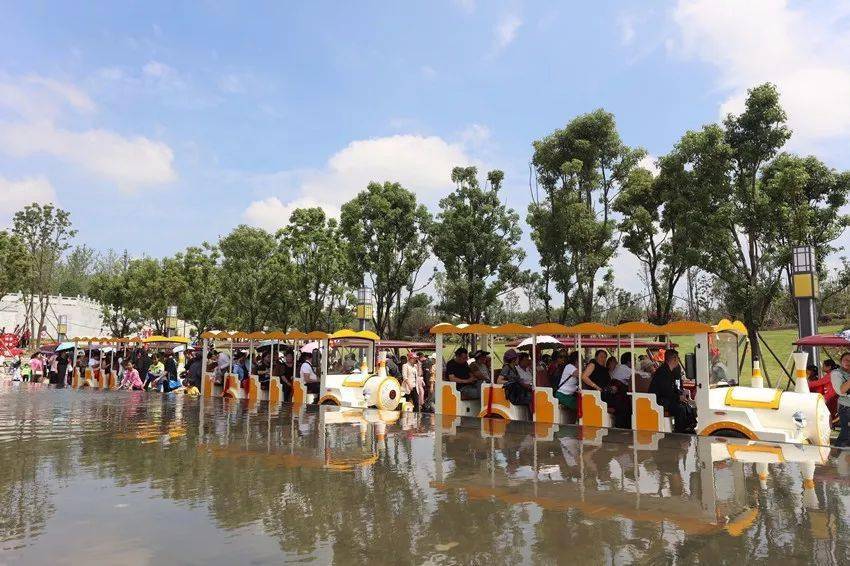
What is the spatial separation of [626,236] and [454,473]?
18347 mm

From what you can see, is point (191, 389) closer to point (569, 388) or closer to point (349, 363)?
point (349, 363)

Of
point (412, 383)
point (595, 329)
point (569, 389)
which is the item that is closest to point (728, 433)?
point (595, 329)

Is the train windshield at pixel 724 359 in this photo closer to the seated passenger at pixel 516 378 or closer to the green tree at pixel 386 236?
the seated passenger at pixel 516 378

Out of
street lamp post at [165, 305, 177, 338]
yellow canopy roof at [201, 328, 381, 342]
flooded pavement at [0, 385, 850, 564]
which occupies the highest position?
street lamp post at [165, 305, 177, 338]

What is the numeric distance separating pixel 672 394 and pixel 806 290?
313 inches

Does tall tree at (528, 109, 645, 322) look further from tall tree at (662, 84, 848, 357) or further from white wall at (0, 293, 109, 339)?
white wall at (0, 293, 109, 339)

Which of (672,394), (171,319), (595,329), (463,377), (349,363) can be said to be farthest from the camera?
(171,319)

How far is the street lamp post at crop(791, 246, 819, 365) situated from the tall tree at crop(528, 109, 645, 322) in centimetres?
749

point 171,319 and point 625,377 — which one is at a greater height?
point 171,319

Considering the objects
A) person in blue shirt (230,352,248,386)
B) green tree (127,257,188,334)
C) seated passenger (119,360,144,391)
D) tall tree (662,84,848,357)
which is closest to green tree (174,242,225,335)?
green tree (127,257,188,334)

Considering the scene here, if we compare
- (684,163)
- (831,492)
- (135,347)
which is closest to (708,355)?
(831,492)

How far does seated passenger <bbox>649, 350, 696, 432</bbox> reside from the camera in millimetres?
9641

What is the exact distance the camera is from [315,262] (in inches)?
1222

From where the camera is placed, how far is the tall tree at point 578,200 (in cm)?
2212
